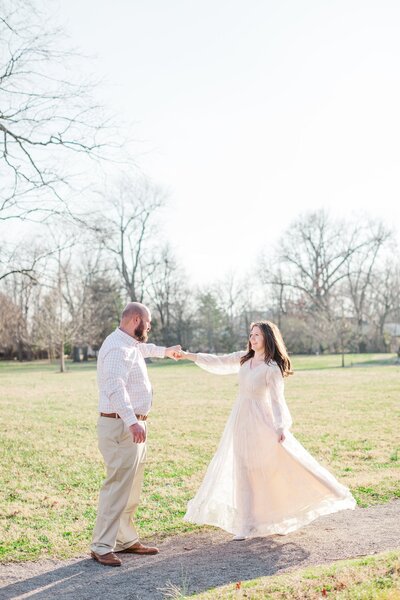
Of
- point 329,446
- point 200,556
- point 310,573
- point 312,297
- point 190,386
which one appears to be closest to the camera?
point 310,573

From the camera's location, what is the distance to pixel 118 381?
18.7 ft

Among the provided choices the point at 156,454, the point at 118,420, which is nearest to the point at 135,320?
the point at 118,420

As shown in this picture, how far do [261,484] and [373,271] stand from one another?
222 ft

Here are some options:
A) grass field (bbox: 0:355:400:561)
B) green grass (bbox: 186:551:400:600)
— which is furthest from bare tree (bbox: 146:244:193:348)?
green grass (bbox: 186:551:400:600)

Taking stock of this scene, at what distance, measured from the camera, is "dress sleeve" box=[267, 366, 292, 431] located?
22.0 feet

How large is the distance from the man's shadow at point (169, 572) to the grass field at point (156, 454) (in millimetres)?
699

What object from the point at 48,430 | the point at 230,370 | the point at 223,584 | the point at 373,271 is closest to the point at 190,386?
the point at 48,430

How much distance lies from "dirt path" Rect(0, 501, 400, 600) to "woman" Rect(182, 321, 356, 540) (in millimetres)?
235

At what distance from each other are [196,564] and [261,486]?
1064mm

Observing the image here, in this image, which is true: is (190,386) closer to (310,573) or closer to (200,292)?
(310,573)

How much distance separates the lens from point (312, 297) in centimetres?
6794

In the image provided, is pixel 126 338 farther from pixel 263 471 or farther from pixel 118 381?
pixel 263 471

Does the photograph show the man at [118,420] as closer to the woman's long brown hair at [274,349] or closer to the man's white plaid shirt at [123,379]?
the man's white plaid shirt at [123,379]

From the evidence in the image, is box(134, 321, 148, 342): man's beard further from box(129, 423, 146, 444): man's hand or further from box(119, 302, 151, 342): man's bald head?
box(129, 423, 146, 444): man's hand
